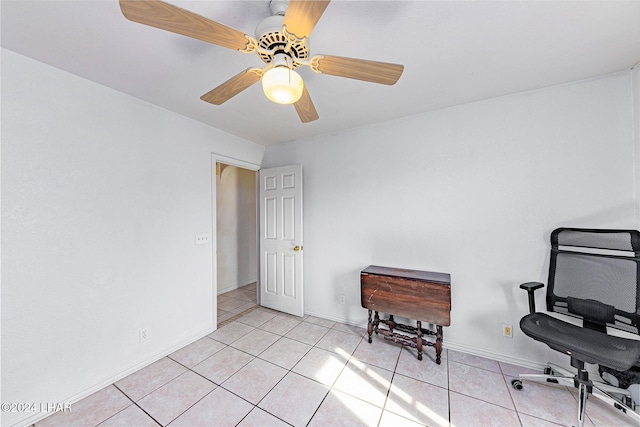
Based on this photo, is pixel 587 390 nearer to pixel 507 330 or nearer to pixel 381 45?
pixel 507 330

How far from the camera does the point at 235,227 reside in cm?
418

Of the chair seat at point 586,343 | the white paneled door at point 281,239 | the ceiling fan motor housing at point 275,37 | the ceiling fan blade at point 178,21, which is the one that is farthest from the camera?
the white paneled door at point 281,239

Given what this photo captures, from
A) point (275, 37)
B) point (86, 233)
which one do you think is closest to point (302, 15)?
point (275, 37)

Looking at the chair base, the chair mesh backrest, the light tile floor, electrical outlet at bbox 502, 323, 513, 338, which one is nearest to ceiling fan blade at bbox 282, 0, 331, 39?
the light tile floor

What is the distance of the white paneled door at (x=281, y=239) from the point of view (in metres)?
2.97

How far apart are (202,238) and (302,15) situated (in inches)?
90.9

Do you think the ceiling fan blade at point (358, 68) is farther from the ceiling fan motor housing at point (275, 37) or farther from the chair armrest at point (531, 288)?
the chair armrest at point (531, 288)

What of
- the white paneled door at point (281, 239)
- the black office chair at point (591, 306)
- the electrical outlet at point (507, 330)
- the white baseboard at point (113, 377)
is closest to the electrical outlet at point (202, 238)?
the white paneled door at point (281, 239)

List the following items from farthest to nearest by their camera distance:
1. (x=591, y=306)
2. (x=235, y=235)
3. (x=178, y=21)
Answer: (x=235, y=235) < (x=591, y=306) < (x=178, y=21)

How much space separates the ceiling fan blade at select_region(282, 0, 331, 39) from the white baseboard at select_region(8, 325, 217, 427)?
266 cm

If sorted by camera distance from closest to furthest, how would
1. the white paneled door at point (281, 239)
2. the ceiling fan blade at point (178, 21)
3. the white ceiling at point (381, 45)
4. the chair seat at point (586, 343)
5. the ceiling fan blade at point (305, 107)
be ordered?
the ceiling fan blade at point (178, 21)
the white ceiling at point (381, 45)
the chair seat at point (586, 343)
the ceiling fan blade at point (305, 107)
the white paneled door at point (281, 239)

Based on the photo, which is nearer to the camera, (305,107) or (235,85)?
(235,85)

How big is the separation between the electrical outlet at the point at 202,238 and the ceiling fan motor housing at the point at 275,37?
6.55ft

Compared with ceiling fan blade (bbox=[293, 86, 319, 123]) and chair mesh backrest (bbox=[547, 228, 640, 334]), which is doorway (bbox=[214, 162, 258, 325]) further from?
chair mesh backrest (bbox=[547, 228, 640, 334])
